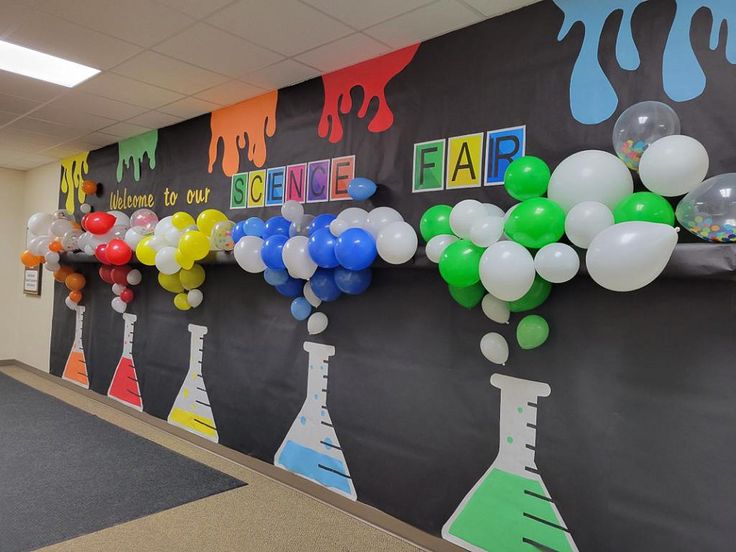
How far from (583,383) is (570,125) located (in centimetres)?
105

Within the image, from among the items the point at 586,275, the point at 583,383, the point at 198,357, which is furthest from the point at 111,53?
the point at 583,383

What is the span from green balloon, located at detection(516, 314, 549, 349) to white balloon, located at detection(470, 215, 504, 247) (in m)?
0.38

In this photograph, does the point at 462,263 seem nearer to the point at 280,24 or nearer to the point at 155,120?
the point at 280,24

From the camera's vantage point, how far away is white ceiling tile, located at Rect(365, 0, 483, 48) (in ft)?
7.78

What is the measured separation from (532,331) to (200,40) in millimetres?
2181

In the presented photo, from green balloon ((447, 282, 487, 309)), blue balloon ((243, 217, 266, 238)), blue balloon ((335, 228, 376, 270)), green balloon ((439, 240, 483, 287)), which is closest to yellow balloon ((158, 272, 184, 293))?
blue balloon ((243, 217, 266, 238))

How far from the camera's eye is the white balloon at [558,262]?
180 centimetres

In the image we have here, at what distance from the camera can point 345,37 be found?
2.67m

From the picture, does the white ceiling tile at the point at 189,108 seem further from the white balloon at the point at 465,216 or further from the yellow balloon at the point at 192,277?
the white balloon at the point at 465,216

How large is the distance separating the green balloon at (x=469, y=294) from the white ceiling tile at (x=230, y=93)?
205 cm

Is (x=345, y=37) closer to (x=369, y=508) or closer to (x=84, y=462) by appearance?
(x=369, y=508)

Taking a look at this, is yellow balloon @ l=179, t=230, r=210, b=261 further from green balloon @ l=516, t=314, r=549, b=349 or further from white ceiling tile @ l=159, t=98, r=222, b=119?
green balloon @ l=516, t=314, r=549, b=349

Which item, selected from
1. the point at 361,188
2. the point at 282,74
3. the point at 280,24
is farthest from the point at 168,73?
the point at 361,188

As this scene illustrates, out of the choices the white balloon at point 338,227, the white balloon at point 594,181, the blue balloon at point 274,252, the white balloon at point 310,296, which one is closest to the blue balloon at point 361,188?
the white balloon at point 338,227
